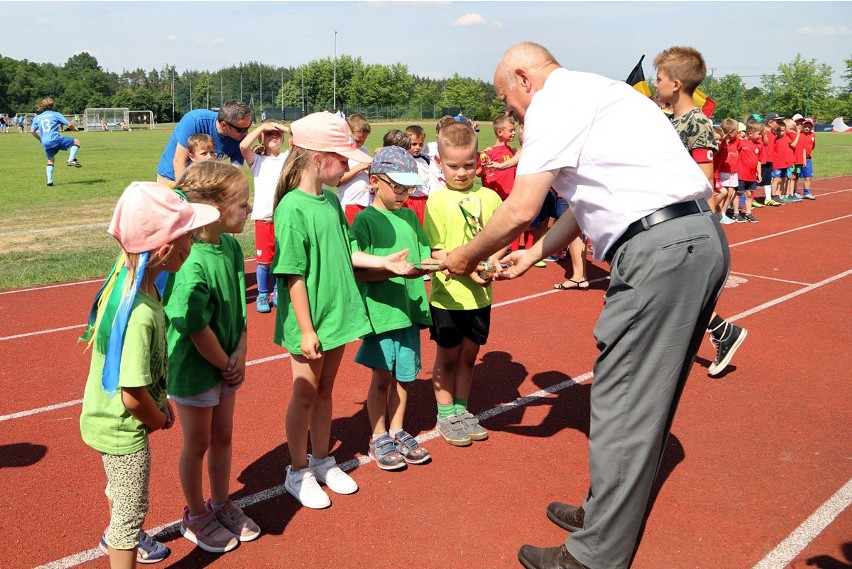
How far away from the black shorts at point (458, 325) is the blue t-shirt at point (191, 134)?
406cm

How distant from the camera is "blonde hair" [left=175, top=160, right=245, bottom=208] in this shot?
11.3ft

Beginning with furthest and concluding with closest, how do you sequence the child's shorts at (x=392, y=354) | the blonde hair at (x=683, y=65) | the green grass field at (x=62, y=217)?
the green grass field at (x=62, y=217), the blonde hair at (x=683, y=65), the child's shorts at (x=392, y=354)

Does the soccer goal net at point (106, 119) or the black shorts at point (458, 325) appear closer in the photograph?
the black shorts at point (458, 325)

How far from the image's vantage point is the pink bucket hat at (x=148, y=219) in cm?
281

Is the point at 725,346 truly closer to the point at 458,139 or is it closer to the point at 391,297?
the point at 458,139

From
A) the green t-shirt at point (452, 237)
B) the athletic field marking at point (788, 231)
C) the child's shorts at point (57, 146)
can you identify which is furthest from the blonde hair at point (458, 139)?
the child's shorts at point (57, 146)

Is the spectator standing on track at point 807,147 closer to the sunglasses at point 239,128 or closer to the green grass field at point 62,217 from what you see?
the green grass field at point 62,217

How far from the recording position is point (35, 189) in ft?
65.4

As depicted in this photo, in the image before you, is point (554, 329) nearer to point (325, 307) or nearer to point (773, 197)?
point (325, 307)

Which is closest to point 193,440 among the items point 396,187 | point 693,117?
point 396,187

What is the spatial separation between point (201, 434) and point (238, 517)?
0.58 metres

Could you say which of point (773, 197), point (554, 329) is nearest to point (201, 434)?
point (554, 329)

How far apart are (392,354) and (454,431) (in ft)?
2.96

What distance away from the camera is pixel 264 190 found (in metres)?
7.96
